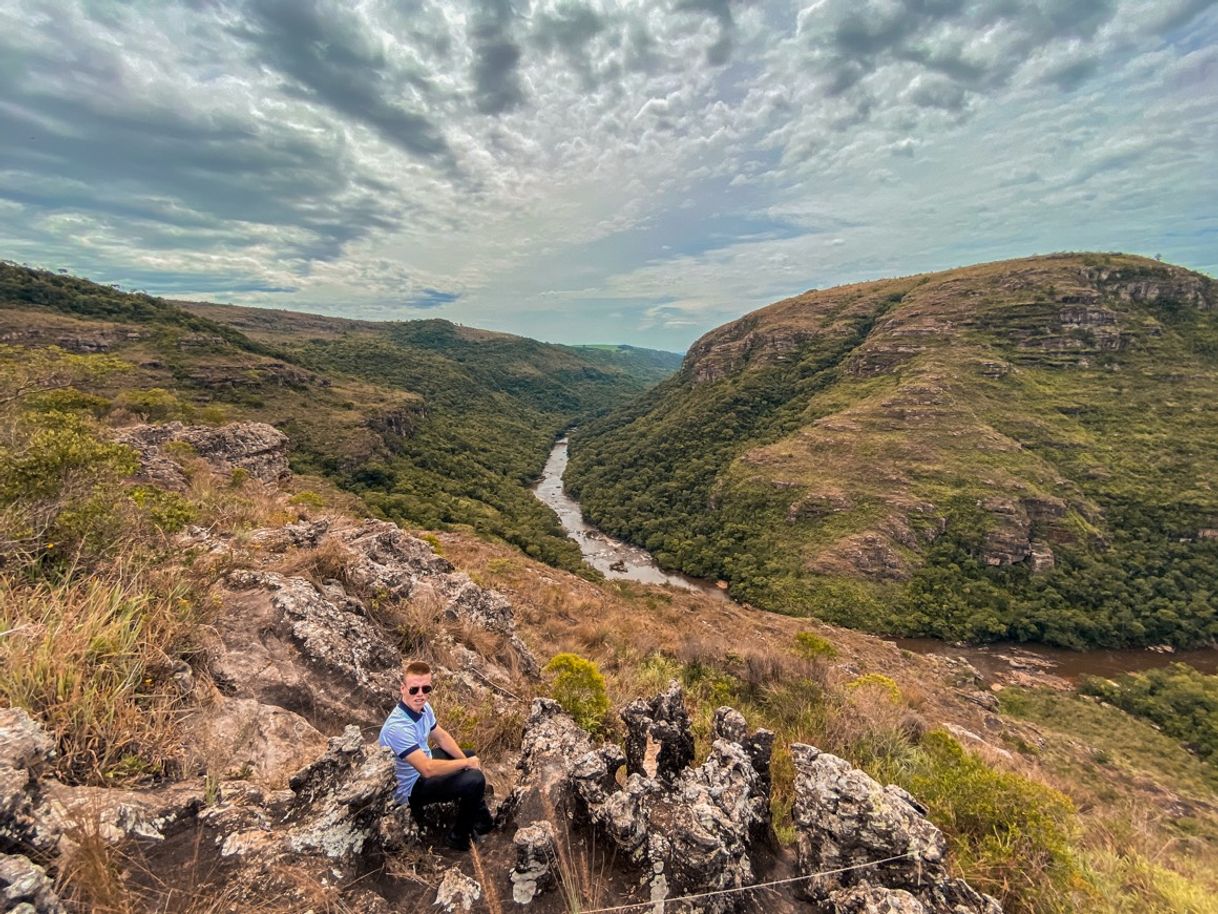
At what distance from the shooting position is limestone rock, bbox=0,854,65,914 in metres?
2.08


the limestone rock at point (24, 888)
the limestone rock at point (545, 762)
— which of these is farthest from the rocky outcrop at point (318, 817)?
the limestone rock at point (545, 762)

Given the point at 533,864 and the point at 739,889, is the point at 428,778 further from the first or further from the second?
the point at 739,889

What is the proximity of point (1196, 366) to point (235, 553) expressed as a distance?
389 ft

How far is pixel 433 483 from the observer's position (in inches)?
2889

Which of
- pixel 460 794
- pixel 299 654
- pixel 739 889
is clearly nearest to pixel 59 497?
pixel 299 654

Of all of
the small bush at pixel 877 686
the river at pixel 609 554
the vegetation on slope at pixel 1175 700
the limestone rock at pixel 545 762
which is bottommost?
the river at pixel 609 554

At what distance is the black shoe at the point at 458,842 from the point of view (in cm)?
374

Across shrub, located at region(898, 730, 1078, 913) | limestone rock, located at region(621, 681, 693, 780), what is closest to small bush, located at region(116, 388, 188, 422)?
limestone rock, located at region(621, 681, 693, 780)

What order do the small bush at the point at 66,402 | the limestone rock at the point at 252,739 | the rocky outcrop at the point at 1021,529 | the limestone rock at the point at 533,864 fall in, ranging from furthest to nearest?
1. the rocky outcrop at the point at 1021,529
2. the small bush at the point at 66,402
3. the limestone rock at the point at 252,739
4. the limestone rock at the point at 533,864

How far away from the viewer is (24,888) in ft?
6.89

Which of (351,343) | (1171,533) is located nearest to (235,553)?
(1171,533)

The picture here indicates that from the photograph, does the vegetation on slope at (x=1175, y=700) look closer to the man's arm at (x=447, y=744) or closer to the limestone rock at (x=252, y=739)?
the man's arm at (x=447, y=744)

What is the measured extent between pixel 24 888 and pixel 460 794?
7.84 ft

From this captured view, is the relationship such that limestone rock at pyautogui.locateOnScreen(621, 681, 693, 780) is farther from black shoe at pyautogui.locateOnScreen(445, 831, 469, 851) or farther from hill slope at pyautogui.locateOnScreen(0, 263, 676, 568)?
hill slope at pyautogui.locateOnScreen(0, 263, 676, 568)
